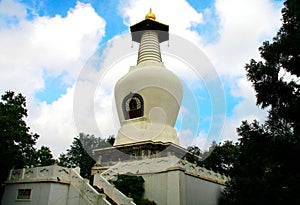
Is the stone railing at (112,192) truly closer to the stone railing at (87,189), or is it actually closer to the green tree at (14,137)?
the stone railing at (87,189)

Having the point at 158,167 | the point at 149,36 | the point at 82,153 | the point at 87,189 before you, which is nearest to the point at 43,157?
the point at 87,189

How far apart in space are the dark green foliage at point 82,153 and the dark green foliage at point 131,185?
11.3m

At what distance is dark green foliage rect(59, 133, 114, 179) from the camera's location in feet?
83.9

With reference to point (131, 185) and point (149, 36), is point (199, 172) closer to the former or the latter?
point (131, 185)

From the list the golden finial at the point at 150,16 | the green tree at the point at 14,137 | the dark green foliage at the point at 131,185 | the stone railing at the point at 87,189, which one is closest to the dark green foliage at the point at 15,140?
the green tree at the point at 14,137

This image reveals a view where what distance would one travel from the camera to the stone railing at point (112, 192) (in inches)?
465

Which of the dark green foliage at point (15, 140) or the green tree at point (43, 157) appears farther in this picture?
the green tree at point (43, 157)

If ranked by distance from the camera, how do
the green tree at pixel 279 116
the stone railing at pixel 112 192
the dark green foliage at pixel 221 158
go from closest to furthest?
the green tree at pixel 279 116 → the stone railing at pixel 112 192 → the dark green foliage at pixel 221 158

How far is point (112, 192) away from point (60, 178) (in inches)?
88.2

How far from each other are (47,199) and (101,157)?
9547 millimetres

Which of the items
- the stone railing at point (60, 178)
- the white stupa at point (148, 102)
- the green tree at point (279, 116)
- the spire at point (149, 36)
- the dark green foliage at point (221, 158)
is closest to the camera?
the green tree at point (279, 116)

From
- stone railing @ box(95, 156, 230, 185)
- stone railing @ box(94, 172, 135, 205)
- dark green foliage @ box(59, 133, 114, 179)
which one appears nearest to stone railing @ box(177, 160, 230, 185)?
stone railing @ box(95, 156, 230, 185)

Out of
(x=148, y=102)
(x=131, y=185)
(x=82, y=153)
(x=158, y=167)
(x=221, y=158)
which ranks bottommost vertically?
(x=131, y=185)

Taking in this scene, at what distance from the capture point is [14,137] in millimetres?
12805
